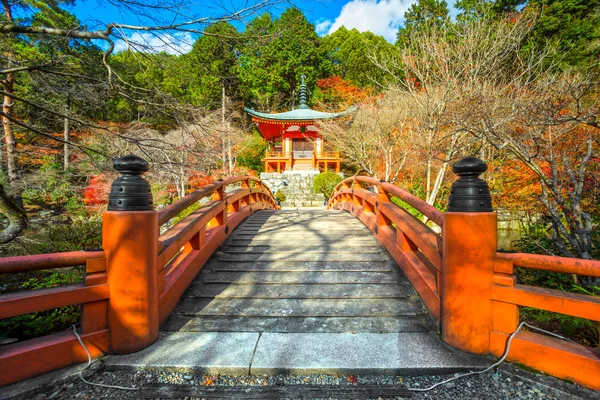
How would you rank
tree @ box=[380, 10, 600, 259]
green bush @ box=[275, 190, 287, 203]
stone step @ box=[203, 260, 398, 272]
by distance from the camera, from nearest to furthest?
stone step @ box=[203, 260, 398, 272] < tree @ box=[380, 10, 600, 259] < green bush @ box=[275, 190, 287, 203]

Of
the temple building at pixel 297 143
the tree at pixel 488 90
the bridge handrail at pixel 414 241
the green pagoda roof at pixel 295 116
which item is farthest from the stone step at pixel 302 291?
the temple building at pixel 297 143

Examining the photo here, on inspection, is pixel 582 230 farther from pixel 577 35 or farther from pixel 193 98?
pixel 193 98

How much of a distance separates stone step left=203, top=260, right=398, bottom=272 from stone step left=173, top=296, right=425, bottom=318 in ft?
1.72

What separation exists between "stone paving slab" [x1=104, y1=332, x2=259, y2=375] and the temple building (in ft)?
58.4

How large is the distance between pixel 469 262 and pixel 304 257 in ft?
6.20

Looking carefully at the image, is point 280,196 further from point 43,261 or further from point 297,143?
point 43,261

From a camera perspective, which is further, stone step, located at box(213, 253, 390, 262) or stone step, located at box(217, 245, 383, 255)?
stone step, located at box(217, 245, 383, 255)

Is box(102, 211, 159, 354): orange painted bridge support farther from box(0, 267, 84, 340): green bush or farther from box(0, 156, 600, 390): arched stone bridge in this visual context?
box(0, 267, 84, 340): green bush

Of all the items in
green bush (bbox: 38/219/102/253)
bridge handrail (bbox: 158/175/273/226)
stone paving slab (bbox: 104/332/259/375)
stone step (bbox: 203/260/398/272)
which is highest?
bridge handrail (bbox: 158/175/273/226)

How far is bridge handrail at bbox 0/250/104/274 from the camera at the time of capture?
1.64 metres

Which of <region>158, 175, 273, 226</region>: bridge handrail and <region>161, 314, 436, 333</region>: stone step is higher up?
<region>158, 175, 273, 226</region>: bridge handrail

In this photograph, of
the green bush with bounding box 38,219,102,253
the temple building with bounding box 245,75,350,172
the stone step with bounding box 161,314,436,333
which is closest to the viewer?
the stone step with bounding box 161,314,436,333

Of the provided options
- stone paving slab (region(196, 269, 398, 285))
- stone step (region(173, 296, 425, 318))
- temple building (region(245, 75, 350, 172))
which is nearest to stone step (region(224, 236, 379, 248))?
stone paving slab (region(196, 269, 398, 285))

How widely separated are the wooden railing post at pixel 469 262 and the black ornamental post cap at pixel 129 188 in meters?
2.24
